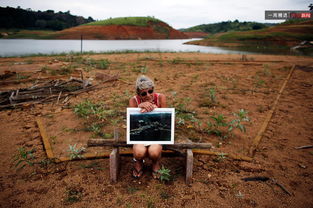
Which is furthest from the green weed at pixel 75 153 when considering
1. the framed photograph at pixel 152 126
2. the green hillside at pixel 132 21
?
the green hillside at pixel 132 21

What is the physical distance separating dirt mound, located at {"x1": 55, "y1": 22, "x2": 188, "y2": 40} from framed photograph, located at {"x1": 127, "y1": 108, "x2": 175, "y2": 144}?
2068 inches

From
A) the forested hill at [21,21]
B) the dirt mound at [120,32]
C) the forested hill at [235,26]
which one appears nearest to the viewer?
Result: the dirt mound at [120,32]

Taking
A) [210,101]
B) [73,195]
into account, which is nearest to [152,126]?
[73,195]

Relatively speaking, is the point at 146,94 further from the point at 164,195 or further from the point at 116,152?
the point at 164,195

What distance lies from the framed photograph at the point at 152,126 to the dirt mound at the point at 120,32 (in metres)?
52.5

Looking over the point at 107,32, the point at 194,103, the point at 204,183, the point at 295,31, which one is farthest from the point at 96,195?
the point at 107,32

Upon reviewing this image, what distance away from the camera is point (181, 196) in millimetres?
2225

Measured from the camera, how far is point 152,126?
2.22 m

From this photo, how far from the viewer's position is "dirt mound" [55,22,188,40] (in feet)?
167

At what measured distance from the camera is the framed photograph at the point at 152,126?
220cm

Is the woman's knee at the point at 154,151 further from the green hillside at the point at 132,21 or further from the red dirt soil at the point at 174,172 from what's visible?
the green hillside at the point at 132,21

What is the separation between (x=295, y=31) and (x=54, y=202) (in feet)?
141

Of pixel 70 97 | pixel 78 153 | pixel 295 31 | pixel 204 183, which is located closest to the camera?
pixel 204 183

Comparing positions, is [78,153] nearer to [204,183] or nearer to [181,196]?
[181,196]
